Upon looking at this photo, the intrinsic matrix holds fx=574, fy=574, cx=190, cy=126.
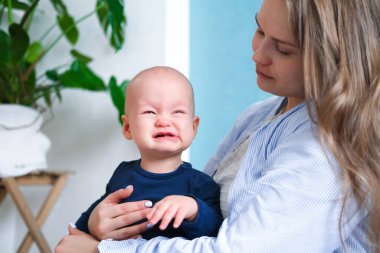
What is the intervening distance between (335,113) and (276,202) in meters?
0.18

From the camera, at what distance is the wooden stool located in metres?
2.42

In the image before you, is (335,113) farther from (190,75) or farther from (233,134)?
(190,75)

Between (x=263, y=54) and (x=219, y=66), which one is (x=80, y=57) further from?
(x=263, y=54)

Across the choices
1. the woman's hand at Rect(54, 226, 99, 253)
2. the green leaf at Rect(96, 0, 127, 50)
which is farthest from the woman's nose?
the green leaf at Rect(96, 0, 127, 50)

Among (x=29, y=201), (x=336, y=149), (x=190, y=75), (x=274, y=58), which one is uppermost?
(x=274, y=58)

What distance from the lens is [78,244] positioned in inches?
47.3

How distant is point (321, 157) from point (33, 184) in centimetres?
177

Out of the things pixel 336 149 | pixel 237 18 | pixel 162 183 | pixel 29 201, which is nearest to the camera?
pixel 336 149

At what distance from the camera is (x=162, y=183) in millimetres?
1231

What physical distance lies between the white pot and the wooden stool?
47 mm

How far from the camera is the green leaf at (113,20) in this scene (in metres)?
2.20

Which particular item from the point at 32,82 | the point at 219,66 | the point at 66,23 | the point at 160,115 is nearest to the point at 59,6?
the point at 66,23

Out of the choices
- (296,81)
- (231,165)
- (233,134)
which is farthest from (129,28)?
(296,81)

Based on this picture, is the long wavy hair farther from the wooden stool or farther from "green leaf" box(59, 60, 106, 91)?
the wooden stool
